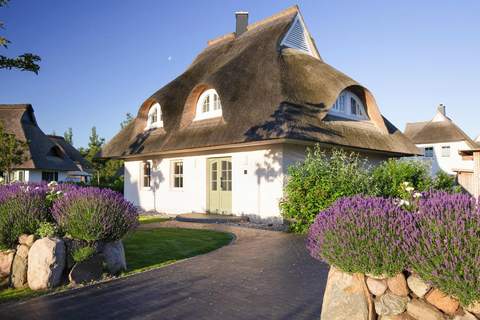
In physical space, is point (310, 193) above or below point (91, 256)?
above

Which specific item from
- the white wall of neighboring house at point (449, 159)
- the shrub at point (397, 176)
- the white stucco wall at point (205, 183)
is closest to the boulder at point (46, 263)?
the white stucco wall at point (205, 183)

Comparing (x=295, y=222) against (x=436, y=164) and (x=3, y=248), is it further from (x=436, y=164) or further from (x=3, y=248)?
(x=436, y=164)

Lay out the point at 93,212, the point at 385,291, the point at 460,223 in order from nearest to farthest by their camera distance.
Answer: the point at 460,223, the point at 385,291, the point at 93,212

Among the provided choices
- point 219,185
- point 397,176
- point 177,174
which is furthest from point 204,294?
point 177,174

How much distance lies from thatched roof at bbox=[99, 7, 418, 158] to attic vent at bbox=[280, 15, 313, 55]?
0.40 metres

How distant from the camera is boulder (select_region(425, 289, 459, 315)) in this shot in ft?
10.5

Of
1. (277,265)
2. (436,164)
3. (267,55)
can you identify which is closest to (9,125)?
(267,55)

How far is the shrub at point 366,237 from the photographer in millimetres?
3518

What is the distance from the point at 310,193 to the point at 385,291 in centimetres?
680

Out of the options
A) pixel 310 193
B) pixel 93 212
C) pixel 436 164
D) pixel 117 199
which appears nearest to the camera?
pixel 93 212

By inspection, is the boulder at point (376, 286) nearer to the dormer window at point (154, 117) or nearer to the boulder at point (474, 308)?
the boulder at point (474, 308)

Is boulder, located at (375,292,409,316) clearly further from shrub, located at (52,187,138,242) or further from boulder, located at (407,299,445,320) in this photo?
shrub, located at (52,187,138,242)

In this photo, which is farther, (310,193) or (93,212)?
(310,193)

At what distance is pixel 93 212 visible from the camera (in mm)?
6109
